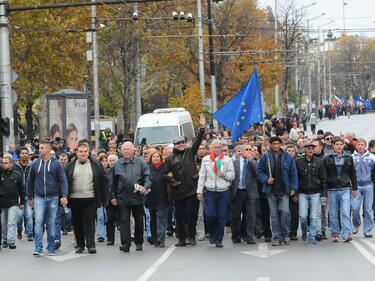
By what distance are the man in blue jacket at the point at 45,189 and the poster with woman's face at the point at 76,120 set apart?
65.8ft

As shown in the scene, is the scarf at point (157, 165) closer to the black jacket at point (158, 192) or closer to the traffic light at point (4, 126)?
the black jacket at point (158, 192)

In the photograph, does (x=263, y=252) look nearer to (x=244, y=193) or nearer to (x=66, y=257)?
(x=244, y=193)

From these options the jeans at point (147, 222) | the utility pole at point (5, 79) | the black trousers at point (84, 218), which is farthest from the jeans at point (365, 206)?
the utility pole at point (5, 79)

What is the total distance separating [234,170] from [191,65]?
45.6 metres

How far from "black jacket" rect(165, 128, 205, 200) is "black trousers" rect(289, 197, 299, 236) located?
67.9 inches

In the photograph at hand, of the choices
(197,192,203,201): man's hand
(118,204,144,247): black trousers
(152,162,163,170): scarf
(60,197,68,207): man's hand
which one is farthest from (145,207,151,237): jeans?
(60,197,68,207): man's hand

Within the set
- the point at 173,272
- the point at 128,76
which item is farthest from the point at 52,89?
the point at 173,272

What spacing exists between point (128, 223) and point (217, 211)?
1496 mm

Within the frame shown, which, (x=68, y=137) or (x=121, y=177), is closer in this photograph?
(x=121, y=177)

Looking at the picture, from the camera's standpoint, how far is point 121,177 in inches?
655

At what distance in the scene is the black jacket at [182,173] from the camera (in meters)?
17.1

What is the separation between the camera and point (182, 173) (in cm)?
1714

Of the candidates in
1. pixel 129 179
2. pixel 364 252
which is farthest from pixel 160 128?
pixel 364 252

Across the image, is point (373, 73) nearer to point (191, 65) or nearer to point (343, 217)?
point (191, 65)
